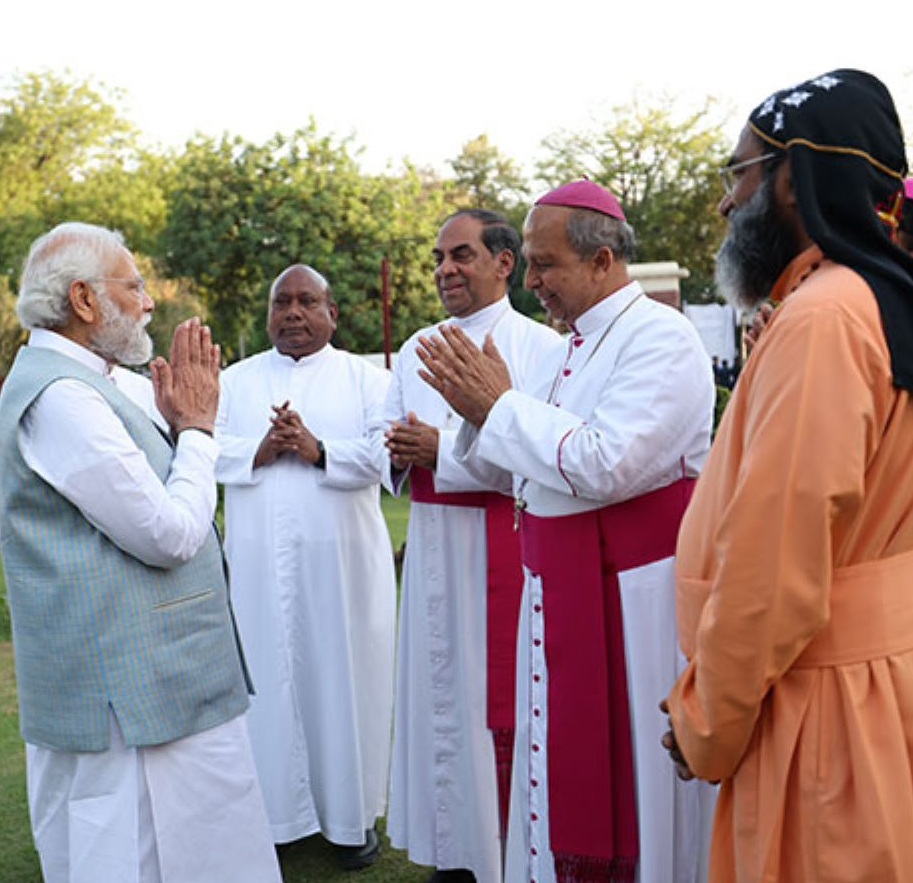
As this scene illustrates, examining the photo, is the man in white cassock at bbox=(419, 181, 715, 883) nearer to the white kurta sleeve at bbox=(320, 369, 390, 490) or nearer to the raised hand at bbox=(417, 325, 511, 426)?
the raised hand at bbox=(417, 325, 511, 426)

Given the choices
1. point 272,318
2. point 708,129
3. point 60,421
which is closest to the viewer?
point 60,421

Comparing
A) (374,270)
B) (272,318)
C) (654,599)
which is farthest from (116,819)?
(374,270)

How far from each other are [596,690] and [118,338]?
5.83ft

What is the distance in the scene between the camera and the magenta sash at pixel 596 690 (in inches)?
132

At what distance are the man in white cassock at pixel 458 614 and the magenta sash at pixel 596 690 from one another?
3.01 feet

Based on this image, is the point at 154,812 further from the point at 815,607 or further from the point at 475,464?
the point at 815,607

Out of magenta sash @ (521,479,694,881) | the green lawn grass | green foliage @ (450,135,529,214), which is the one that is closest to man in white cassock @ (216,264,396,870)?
the green lawn grass

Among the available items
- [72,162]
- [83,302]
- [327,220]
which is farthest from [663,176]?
[83,302]

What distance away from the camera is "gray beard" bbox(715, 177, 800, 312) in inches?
94.3

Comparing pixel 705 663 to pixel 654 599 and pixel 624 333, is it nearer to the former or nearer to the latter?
pixel 654 599

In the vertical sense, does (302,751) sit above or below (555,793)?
below

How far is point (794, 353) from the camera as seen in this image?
211 cm

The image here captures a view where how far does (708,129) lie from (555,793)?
36.4 meters

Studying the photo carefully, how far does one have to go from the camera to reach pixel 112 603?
10.3 ft
